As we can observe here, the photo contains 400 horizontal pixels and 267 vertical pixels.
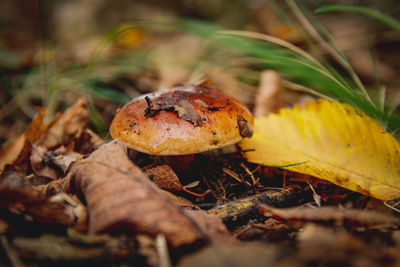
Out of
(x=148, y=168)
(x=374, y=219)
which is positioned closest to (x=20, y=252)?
(x=148, y=168)

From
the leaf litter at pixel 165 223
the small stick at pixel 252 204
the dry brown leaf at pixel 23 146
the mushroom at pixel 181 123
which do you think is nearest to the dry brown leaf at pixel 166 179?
the leaf litter at pixel 165 223

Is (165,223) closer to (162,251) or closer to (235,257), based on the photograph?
(162,251)

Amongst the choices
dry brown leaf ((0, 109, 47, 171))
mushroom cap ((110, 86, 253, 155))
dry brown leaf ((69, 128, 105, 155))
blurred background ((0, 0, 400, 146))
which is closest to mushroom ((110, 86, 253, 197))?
mushroom cap ((110, 86, 253, 155))

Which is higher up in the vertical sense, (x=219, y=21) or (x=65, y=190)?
(x=219, y=21)

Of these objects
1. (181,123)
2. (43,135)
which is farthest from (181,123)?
(43,135)

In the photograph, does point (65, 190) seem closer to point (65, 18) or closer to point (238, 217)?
point (238, 217)

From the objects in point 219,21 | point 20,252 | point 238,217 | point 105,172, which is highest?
point 219,21
